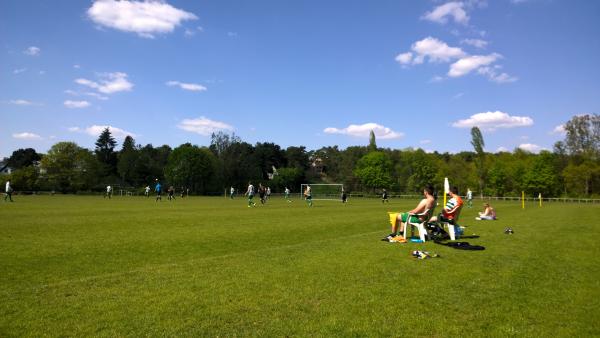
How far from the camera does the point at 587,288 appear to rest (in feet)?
23.2

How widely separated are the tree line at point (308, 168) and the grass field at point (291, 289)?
77.1 m

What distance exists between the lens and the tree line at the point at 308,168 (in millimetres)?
79500

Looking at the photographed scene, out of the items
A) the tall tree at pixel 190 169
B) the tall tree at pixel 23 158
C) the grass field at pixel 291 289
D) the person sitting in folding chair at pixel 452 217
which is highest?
the tall tree at pixel 23 158

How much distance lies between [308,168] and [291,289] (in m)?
120

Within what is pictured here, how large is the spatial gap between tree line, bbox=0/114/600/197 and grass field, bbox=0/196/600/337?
3034 inches

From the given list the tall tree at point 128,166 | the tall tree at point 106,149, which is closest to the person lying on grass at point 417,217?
the tall tree at point 128,166

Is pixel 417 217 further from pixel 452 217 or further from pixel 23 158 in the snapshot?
pixel 23 158

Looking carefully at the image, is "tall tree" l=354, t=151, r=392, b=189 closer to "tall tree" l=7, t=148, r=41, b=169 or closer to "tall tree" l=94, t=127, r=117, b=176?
"tall tree" l=94, t=127, r=117, b=176

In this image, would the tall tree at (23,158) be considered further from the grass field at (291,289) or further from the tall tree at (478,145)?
the grass field at (291,289)

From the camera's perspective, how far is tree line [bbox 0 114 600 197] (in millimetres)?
79500

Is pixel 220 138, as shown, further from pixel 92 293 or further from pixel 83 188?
pixel 92 293

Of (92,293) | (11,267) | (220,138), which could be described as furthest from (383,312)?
(220,138)

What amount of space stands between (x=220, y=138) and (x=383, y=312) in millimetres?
106043

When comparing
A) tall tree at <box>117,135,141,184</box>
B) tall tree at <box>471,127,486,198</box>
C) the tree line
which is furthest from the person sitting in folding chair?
tall tree at <box>117,135,141,184</box>
